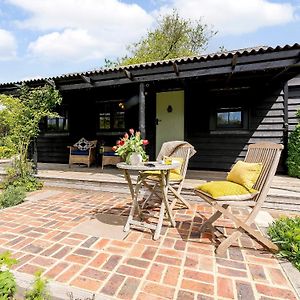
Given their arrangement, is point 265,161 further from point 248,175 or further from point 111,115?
point 111,115

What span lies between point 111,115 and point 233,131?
139 inches

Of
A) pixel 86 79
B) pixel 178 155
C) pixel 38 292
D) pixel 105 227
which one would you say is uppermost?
pixel 86 79

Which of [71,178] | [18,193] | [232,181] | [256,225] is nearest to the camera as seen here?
[232,181]

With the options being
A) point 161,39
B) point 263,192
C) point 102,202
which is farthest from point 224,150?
point 161,39

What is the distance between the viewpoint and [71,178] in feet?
16.0

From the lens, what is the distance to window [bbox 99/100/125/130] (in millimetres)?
7020

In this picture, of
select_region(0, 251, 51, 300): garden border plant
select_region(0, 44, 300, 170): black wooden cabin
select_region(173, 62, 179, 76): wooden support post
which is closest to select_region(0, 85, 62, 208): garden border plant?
select_region(0, 44, 300, 170): black wooden cabin

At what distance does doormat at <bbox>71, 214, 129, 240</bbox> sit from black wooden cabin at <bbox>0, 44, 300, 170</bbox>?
223 cm

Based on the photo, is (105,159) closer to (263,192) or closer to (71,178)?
(71,178)

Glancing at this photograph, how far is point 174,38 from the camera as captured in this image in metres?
16.3

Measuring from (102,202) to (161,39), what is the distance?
1526 cm

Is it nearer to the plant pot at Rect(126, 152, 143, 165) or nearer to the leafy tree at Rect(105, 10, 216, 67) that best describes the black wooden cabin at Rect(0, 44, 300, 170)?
the plant pot at Rect(126, 152, 143, 165)

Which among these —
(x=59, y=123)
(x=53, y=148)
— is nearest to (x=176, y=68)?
(x=59, y=123)

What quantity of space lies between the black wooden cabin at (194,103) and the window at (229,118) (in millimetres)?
23
